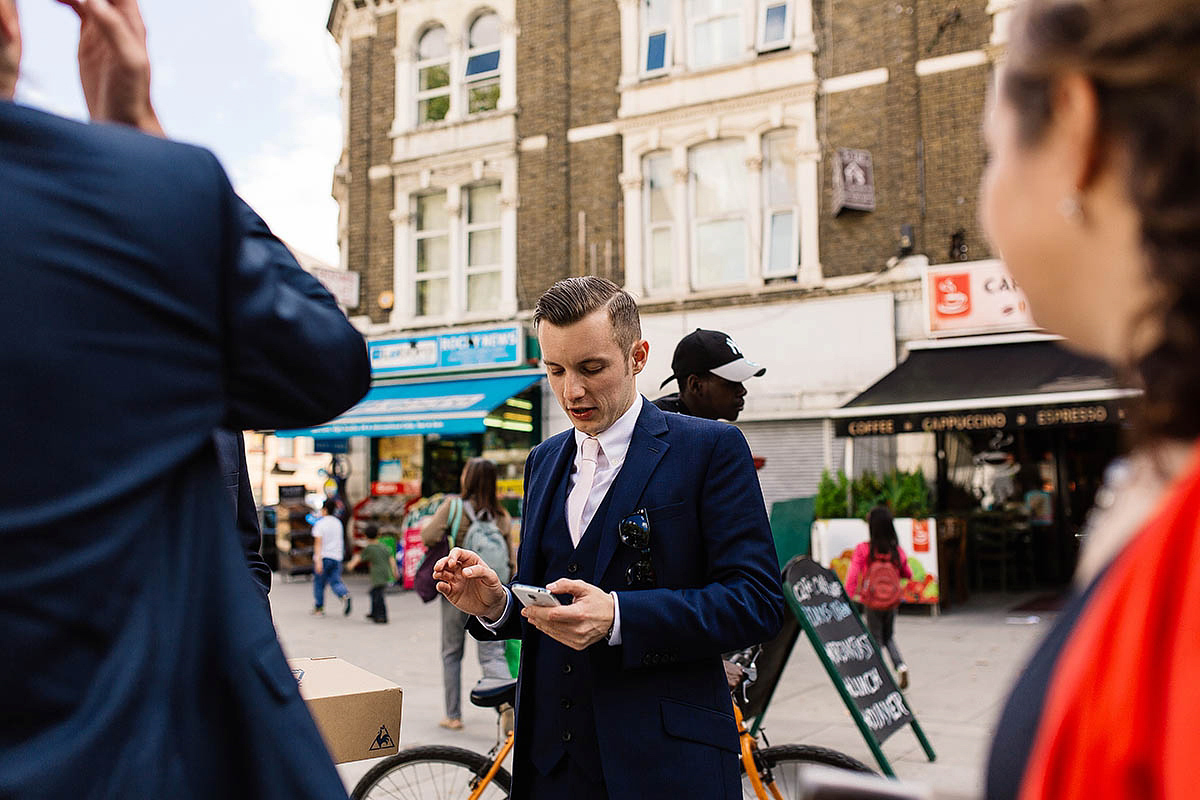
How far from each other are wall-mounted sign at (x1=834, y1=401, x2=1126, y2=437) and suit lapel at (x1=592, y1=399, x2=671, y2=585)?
9105mm

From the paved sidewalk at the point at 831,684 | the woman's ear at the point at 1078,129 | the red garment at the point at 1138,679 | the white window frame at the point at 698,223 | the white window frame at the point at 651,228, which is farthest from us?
the white window frame at the point at 651,228

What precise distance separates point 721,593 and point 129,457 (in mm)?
1389

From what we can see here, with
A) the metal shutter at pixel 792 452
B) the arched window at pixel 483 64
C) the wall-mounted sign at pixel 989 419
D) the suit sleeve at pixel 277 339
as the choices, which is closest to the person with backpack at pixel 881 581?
the wall-mounted sign at pixel 989 419

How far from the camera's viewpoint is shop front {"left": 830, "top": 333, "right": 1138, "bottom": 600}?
1067 cm

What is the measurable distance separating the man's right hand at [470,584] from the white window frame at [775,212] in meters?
12.3

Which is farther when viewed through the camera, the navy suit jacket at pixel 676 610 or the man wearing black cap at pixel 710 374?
the man wearing black cap at pixel 710 374

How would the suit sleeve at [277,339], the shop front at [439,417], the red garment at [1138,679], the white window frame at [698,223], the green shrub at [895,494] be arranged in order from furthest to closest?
1. the shop front at [439,417]
2. the white window frame at [698,223]
3. the green shrub at [895,494]
4. the suit sleeve at [277,339]
5. the red garment at [1138,679]

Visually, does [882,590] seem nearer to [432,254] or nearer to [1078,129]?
[1078,129]

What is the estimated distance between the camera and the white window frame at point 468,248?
16.5 meters

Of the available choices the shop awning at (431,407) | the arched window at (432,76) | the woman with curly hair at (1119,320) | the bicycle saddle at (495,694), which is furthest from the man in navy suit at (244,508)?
the arched window at (432,76)

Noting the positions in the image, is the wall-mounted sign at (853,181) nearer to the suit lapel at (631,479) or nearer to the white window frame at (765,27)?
the white window frame at (765,27)

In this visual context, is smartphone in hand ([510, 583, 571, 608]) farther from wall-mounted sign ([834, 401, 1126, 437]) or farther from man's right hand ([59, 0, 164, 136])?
wall-mounted sign ([834, 401, 1126, 437])

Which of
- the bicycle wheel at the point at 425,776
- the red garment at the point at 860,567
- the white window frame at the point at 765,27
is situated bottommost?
the bicycle wheel at the point at 425,776

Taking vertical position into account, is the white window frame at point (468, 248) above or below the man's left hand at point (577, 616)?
above
